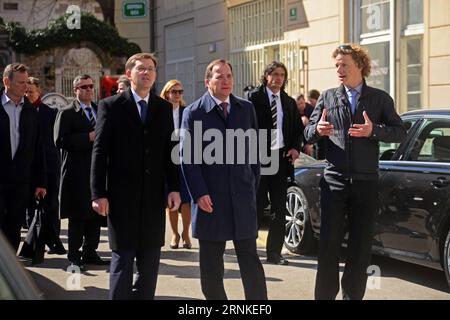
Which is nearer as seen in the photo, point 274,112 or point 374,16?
point 274,112

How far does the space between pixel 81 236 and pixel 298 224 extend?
245 cm

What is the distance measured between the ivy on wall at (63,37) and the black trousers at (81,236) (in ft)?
40.3

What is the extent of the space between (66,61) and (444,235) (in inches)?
598

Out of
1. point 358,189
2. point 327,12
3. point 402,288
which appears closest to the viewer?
point 358,189

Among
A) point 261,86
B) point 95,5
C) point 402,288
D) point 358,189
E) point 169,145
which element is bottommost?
point 402,288

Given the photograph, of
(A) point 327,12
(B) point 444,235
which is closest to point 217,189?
(B) point 444,235

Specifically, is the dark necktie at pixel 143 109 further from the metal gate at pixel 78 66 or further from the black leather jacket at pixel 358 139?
the metal gate at pixel 78 66

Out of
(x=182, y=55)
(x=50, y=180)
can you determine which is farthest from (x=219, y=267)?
(x=182, y=55)

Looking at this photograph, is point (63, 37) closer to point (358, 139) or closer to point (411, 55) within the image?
point (411, 55)

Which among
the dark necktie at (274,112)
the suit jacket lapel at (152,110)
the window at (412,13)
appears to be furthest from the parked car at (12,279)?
the window at (412,13)

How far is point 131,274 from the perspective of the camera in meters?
4.91

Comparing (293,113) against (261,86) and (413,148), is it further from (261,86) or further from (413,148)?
(413,148)

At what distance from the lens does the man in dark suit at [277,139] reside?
7754 mm

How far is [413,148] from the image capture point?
6930 millimetres
